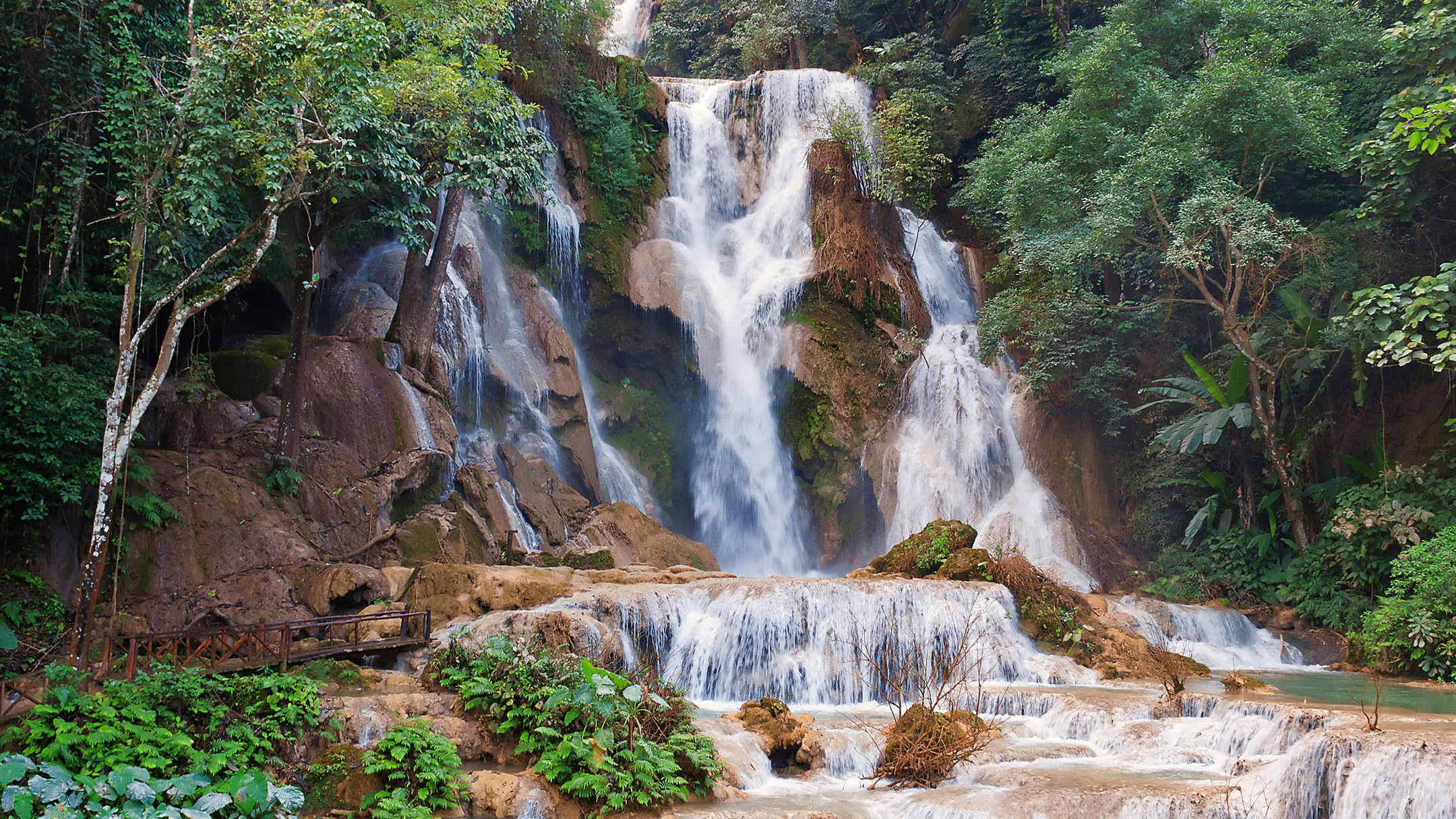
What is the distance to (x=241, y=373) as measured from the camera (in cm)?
1513

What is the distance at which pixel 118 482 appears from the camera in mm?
11703

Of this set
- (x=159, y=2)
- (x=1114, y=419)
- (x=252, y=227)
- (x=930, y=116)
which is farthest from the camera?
(x=930, y=116)

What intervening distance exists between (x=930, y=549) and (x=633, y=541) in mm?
6108

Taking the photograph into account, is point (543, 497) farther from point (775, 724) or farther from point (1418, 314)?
point (1418, 314)

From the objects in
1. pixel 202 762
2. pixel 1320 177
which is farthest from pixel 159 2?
pixel 1320 177

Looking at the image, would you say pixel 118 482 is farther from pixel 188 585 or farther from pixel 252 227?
pixel 252 227

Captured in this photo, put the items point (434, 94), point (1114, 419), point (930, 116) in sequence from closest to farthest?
1. point (434, 94)
2. point (1114, 419)
3. point (930, 116)

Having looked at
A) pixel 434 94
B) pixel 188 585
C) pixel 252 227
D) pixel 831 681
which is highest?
pixel 434 94

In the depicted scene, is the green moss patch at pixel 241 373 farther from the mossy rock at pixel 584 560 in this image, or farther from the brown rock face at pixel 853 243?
the brown rock face at pixel 853 243

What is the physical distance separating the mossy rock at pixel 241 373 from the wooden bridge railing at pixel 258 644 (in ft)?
17.4

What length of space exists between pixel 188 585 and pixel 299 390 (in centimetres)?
355

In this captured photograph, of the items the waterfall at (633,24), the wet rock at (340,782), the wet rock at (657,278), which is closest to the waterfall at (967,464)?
the wet rock at (657,278)

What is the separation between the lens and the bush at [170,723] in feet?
23.0

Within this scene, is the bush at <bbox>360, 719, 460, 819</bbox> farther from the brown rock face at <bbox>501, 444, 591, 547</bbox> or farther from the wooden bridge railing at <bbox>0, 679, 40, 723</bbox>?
the brown rock face at <bbox>501, 444, 591, 547</bbox>
